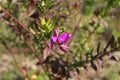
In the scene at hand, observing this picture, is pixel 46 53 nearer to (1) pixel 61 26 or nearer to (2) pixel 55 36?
(2) pixel 55 36

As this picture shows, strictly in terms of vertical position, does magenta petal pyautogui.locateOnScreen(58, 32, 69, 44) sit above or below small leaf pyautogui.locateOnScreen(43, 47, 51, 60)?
above

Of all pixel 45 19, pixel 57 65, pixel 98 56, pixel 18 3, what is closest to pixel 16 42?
pixel 18 3

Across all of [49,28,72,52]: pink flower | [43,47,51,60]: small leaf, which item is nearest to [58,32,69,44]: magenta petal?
[49,28,72,52]: pink flower

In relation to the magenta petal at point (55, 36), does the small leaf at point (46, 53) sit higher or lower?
lower

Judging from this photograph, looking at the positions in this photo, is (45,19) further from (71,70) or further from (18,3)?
(18,3)

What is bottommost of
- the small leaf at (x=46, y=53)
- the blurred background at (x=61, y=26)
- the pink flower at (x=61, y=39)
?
the blurred background at (x=61, y=26)

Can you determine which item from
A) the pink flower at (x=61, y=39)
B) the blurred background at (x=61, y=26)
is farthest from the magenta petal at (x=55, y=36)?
the blurred background at (x=61, y=26)

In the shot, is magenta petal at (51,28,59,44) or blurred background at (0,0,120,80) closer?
magenta petal at (51,28,59,44)

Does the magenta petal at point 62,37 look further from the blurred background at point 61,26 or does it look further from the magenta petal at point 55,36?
the blurred background at point 61,26

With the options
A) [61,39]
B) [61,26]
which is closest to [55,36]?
[61,39]

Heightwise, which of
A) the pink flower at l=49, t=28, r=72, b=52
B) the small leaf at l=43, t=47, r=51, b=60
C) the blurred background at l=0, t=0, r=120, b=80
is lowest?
the blurred background at l=0, t=0, r=120, b=80

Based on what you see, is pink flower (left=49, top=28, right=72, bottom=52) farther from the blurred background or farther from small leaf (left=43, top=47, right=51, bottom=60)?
the blurred background

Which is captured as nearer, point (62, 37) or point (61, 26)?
point (62, 37)
